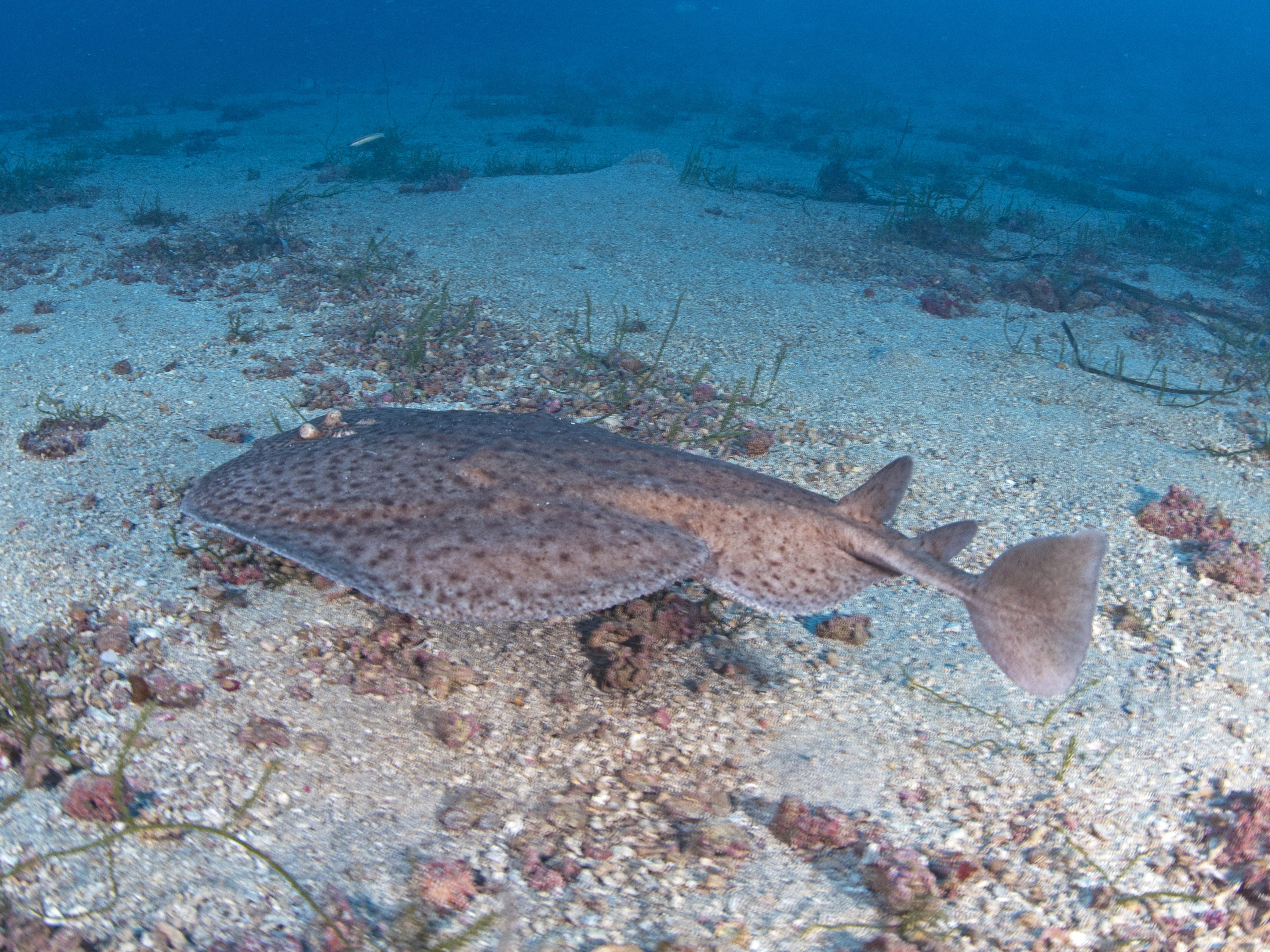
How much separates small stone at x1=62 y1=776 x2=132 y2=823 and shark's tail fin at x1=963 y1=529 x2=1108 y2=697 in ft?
10.9

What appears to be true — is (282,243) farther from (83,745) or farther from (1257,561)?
(1257,561)

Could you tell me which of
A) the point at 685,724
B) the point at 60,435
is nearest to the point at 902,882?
the point at 685,724

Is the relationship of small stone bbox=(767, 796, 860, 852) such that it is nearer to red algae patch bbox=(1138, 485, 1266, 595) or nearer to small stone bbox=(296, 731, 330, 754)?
small stone bbox=(296, 731, 330, 754)

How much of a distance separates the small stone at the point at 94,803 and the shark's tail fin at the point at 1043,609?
3.32m

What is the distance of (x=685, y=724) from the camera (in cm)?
326

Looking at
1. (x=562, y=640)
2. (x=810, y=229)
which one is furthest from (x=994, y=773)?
(x=810, y=229)

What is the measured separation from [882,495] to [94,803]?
11.1ft

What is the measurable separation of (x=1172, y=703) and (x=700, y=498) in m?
2.62

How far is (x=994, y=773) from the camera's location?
121 inches

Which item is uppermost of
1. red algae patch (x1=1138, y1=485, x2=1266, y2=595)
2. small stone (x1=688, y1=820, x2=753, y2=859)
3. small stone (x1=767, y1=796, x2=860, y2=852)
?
red algae patch (x1=1138, y1=485, x2=1266, y2=595)

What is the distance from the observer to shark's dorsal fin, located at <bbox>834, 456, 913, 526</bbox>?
3314 millimetres

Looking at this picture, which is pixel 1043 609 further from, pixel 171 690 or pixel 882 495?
pixel 171 690

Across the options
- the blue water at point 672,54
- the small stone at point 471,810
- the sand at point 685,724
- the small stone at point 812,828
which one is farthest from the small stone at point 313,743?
the blue water at point 672,54

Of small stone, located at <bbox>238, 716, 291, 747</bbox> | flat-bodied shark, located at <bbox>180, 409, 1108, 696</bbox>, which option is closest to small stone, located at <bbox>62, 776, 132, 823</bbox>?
small stone, located at <bbox>238, 716, 291, 747</bbox>
